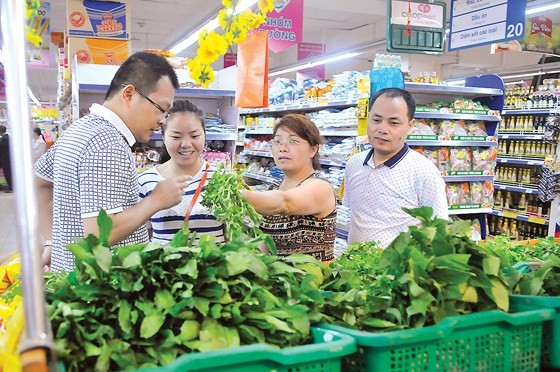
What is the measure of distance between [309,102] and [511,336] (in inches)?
219

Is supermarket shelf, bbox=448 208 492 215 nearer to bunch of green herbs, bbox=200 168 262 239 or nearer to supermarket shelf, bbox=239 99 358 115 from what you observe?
supermarket shelf, bbox=239 99 358 115

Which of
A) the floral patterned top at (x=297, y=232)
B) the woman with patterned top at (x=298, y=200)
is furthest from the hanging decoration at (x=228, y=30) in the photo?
the floral patterned top at (x=297, y=232)

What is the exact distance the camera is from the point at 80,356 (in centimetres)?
103

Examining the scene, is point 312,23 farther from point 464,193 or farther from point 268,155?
point 464,193

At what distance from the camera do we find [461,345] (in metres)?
1.26

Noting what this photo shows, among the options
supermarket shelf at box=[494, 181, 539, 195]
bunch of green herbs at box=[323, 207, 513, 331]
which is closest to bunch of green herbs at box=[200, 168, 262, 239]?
bunch of green herbs at box=[323, 207, 513, 331]

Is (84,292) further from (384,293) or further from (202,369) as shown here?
(384,293)

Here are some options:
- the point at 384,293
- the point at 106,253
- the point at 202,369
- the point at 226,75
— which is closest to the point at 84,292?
the point at 106,253

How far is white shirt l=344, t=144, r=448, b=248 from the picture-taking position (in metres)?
3.05

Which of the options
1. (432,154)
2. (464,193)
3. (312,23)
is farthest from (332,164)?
(312,23)

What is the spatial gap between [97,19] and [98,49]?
408mm

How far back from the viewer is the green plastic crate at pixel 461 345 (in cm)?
116

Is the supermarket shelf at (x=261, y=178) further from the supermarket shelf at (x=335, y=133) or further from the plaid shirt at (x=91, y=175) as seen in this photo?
the plaid shirt at (x=91, y=175)

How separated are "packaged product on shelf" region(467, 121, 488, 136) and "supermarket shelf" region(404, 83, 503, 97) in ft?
1.16
